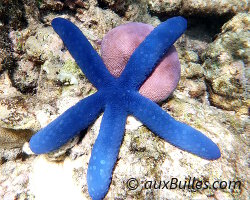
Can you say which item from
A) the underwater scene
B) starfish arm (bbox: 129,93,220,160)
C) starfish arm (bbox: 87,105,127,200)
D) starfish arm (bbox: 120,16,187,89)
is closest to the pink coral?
the underwater scene

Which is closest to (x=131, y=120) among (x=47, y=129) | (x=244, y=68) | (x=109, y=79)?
(x=109, y=79)

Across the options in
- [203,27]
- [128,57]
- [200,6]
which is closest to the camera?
[128,57]

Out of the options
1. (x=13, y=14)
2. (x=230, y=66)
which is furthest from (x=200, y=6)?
(x=13, y=14)

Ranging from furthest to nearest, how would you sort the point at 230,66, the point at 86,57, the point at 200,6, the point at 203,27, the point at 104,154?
the point at 203,27 → the point at 200,6 → the point at 230,66 → the point at 86,57 → the point at 104,154

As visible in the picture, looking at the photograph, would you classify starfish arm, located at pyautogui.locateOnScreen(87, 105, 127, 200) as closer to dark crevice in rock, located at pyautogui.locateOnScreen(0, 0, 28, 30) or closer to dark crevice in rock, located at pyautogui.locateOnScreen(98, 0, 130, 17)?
dark crevice in rock, located at pyautogui.locateOnScreen(0, 0, 28, 30)

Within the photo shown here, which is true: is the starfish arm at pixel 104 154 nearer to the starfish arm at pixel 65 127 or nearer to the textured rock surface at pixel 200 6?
the starfish arm at pixel 65 127

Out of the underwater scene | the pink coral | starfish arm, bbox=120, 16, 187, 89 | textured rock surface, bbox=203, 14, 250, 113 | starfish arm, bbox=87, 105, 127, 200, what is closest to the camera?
starfish arm, bbox=87, 105, 127, 200

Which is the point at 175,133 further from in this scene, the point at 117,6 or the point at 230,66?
the point at 117,6
